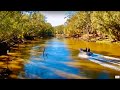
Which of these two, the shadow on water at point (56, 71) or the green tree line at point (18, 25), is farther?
the green tree line at point (18, 25)

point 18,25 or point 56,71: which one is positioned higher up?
point 18,25

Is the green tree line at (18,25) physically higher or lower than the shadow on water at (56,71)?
higher

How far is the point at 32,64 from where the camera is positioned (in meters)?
13.4

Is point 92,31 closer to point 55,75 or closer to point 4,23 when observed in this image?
point 4,23

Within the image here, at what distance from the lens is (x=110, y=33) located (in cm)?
2200

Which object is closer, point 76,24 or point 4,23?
point 4,23

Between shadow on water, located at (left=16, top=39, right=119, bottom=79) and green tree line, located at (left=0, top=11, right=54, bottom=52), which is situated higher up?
green tree line, located at (left=0, top=11, right=54, bottom=52)

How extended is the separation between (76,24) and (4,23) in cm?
1462

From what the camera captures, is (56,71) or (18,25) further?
(18,25)

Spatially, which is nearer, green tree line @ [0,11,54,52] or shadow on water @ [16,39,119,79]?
shadow on water @ [16,39,119,79]
